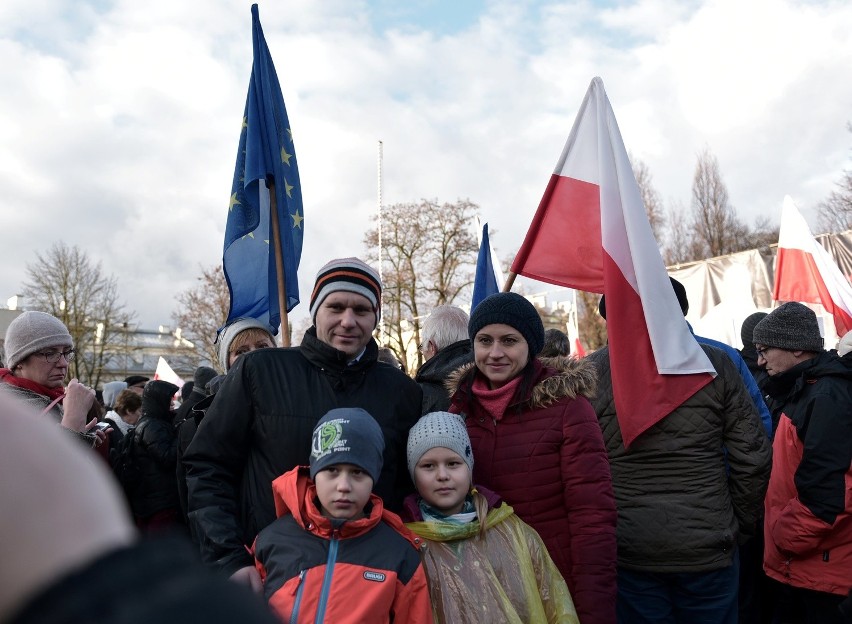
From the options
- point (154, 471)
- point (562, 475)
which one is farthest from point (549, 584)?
point (154, 471)

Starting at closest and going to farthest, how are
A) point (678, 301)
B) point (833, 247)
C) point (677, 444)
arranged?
point (677, 444) → point (678, 301) → point (833, 247)

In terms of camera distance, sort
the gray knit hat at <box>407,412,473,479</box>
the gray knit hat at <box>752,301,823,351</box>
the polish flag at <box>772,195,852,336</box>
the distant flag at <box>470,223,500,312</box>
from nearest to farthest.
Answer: the gray knit hat at <box>407,412,473,479</box> < the gray knit hat at <box>752,301,823,351</box> < the distant flag at <box>470,223,500,312</box> < the polish flag at <box>772,195,852,336</box>

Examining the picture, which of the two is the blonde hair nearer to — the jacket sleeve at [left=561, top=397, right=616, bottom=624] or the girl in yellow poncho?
the girl in yellow poncho

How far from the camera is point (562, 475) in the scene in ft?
9.62

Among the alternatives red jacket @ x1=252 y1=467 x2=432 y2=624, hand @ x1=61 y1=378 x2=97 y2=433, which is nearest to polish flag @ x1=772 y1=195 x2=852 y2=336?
red jacket @ x1=252 y1=467 x2=432 y2=624

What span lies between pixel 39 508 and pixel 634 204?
4.01m

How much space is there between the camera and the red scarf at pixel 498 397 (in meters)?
3.03

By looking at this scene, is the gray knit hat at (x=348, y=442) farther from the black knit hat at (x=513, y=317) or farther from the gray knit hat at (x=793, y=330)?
the gray knit hat at (x=793, y=330)

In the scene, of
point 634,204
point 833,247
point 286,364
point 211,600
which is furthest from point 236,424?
point 833,247

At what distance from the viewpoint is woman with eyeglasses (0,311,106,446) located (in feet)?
11.4

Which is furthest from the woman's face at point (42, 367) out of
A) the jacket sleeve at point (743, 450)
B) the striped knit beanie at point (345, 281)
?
the jacket sleeve at point (743, 450)

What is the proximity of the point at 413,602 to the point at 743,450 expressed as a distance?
5.91 feet

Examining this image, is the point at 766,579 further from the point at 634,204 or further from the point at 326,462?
the point at 326,462

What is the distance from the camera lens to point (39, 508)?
50cm
